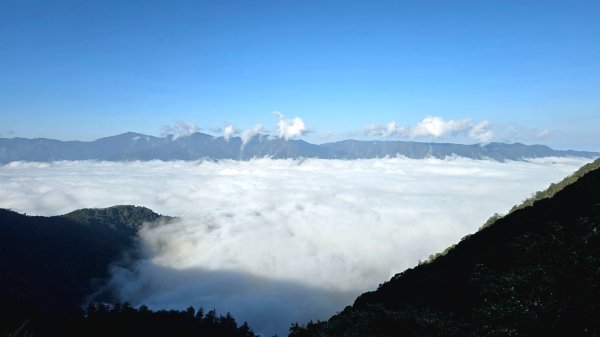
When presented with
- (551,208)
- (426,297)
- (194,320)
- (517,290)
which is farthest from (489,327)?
(194,320)

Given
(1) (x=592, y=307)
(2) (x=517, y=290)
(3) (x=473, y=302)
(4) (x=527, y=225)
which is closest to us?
(1) (x=592, y=307)

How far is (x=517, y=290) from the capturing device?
54.7ft

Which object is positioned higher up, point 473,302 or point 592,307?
point 592,307

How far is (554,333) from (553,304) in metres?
1.05

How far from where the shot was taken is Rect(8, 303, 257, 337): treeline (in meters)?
125

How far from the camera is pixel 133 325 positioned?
135m

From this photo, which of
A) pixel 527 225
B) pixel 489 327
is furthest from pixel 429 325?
pixel 527 225

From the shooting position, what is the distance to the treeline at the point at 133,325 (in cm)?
12506

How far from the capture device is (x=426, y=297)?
7150 cm

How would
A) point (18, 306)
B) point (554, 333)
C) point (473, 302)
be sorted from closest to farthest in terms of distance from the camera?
point (554, 333), point (473, 302), point (18, 306)

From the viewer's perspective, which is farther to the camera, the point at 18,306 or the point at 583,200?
the point at 18,306

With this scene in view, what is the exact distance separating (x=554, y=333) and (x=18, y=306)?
625ft

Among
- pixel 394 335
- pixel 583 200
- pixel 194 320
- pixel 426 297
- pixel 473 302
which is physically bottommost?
pixel 194 320

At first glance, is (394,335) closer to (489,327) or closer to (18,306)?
(489,327)
